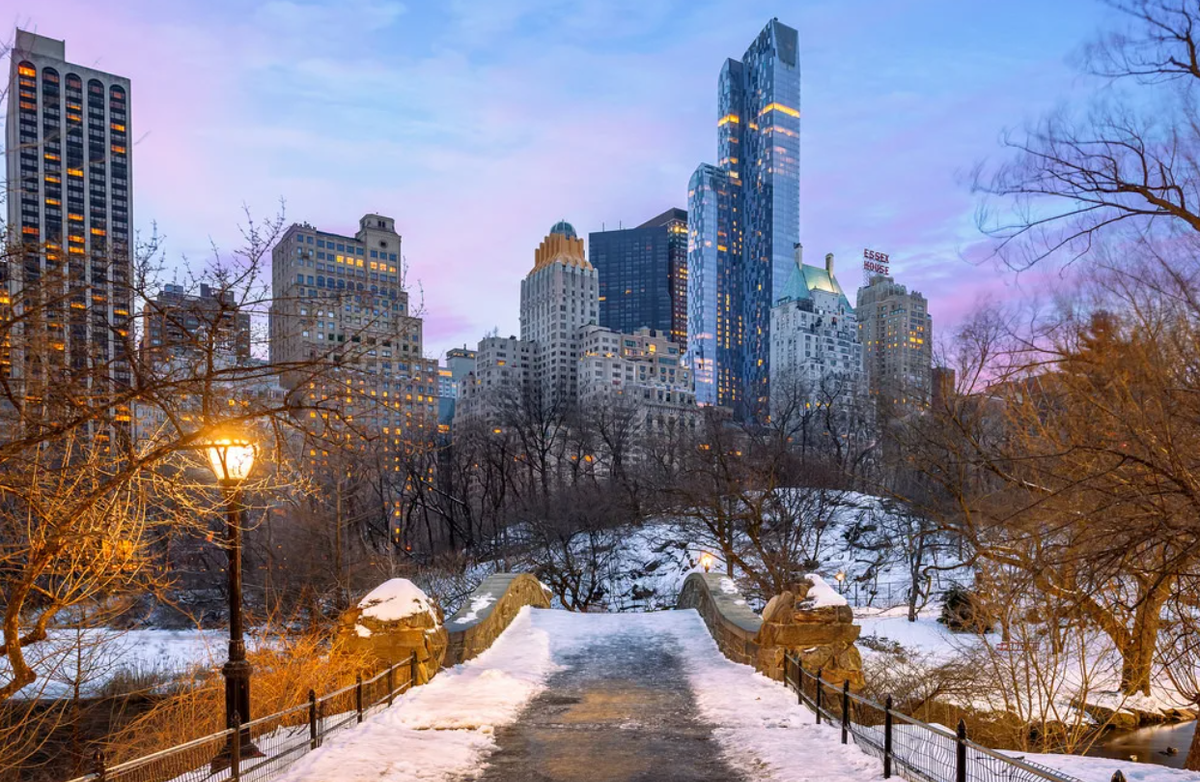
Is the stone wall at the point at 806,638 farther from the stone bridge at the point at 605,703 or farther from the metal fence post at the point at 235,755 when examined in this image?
the metal fence post at the point at 235,755

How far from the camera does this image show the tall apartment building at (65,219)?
530cm

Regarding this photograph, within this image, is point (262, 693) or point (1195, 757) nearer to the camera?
point (262, 693)

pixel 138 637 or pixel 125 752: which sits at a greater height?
pixel 125 752

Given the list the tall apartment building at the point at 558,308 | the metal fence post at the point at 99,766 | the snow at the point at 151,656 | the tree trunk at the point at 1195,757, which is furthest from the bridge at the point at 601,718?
the tall apartment building at the point at 558,308

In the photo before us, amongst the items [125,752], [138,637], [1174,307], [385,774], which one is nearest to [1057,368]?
[1174,307]

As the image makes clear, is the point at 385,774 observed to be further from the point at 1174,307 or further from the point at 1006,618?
the point at 1006,618

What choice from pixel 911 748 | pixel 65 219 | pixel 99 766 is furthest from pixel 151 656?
pixel 911 748

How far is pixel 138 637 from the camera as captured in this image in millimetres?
31859

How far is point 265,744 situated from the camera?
6949mm

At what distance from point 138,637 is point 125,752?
26533 millimetres

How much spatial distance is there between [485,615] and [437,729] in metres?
4.92

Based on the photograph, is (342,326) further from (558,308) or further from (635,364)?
(558,308)

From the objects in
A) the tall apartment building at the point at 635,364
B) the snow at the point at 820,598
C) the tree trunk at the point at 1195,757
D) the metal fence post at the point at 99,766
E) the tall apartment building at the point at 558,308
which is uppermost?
the tall apartment building at the point at 558,308

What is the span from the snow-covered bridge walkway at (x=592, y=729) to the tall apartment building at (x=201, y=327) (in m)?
3.54
